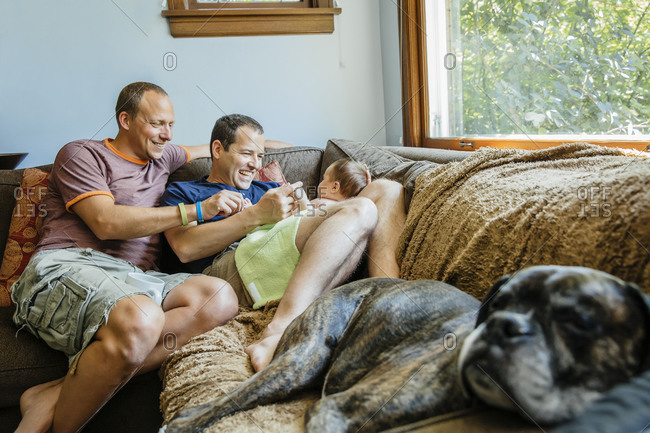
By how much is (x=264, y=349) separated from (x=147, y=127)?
127cm

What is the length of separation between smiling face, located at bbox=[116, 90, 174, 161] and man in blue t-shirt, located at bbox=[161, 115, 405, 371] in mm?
215

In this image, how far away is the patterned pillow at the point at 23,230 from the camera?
2158 mm

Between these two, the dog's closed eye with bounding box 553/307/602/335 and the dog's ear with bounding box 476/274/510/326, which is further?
the dog's ear with bounding box 476/274/510/326

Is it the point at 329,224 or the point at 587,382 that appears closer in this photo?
the point at 587,382

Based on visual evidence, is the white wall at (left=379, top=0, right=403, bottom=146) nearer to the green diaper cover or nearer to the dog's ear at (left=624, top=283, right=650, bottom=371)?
the green diaper cover

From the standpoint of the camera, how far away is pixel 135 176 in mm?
2205

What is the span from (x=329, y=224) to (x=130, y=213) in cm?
79

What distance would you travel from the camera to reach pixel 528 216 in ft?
3.79

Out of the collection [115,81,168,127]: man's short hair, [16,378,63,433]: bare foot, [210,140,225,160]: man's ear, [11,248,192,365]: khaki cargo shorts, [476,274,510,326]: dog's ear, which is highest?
[115,81,168,127]: man's short hair

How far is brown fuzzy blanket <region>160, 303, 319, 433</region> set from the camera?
3.03ft

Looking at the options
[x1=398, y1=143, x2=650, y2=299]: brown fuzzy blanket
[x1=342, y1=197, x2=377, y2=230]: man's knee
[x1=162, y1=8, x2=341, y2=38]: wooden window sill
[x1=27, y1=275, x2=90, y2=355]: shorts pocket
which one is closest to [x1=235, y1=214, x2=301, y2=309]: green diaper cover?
[x1=342, y1=197, x2=377, y2=230]: man's knee

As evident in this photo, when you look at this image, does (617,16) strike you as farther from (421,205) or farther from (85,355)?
(85,355)

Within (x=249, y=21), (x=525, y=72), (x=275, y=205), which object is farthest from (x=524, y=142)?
(x=249, y=21)

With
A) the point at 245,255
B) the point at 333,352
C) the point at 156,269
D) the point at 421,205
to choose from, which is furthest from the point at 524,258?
the point at 156,269
